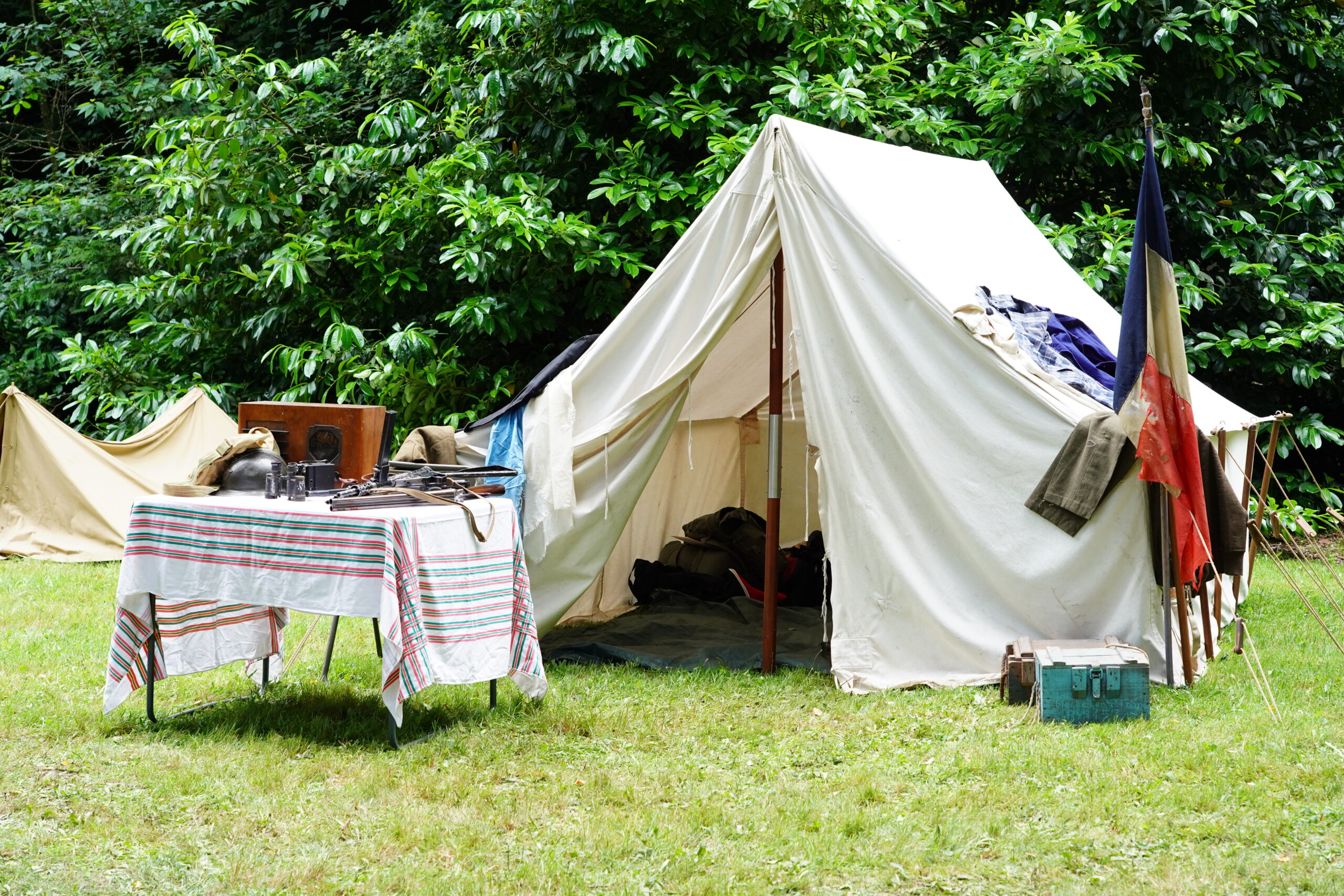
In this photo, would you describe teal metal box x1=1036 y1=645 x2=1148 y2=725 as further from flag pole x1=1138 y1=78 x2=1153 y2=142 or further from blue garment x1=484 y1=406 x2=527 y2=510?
blue garment x1=484 y1=406 x2=527 y2=510

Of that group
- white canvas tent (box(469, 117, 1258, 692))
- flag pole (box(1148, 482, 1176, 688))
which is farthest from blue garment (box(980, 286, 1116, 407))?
flag pole (box(1148, 482, 1176, 688))

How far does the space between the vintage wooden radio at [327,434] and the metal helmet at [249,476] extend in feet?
0.41

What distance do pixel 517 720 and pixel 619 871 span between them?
128 centimetres

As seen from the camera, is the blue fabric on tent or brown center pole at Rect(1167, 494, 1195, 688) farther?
the blue fabric on tent

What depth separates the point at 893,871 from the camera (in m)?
2.69

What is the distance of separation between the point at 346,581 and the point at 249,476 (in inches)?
25.7

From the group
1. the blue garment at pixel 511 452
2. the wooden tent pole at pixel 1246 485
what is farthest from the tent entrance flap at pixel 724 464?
the wooden tent pole at pixel 1246 485

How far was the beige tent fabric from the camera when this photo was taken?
7.85 m

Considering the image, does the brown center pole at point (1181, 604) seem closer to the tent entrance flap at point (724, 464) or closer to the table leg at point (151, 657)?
the tent entrance flap at point (724, 464)

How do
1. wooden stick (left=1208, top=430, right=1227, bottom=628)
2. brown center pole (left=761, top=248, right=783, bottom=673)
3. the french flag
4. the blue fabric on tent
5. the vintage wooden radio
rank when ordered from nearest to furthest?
the french flag < the vintage wooden radio < the blue fabric on tent < brown center pole (left=761, top=248, right=783, bottom=673) < wooden stick (left=1208, top=430, right=1227, bottom=628)

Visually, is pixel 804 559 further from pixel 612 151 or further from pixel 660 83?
pixel 660 83

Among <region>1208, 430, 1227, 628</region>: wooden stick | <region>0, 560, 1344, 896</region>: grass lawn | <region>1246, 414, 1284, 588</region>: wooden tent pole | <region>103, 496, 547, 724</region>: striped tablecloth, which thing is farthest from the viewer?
<region>1246, 414, 1284, 588</region>: wooden tent pole

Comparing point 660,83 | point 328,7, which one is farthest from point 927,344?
point 328,7

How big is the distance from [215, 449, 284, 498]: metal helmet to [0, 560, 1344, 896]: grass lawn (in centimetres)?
74
